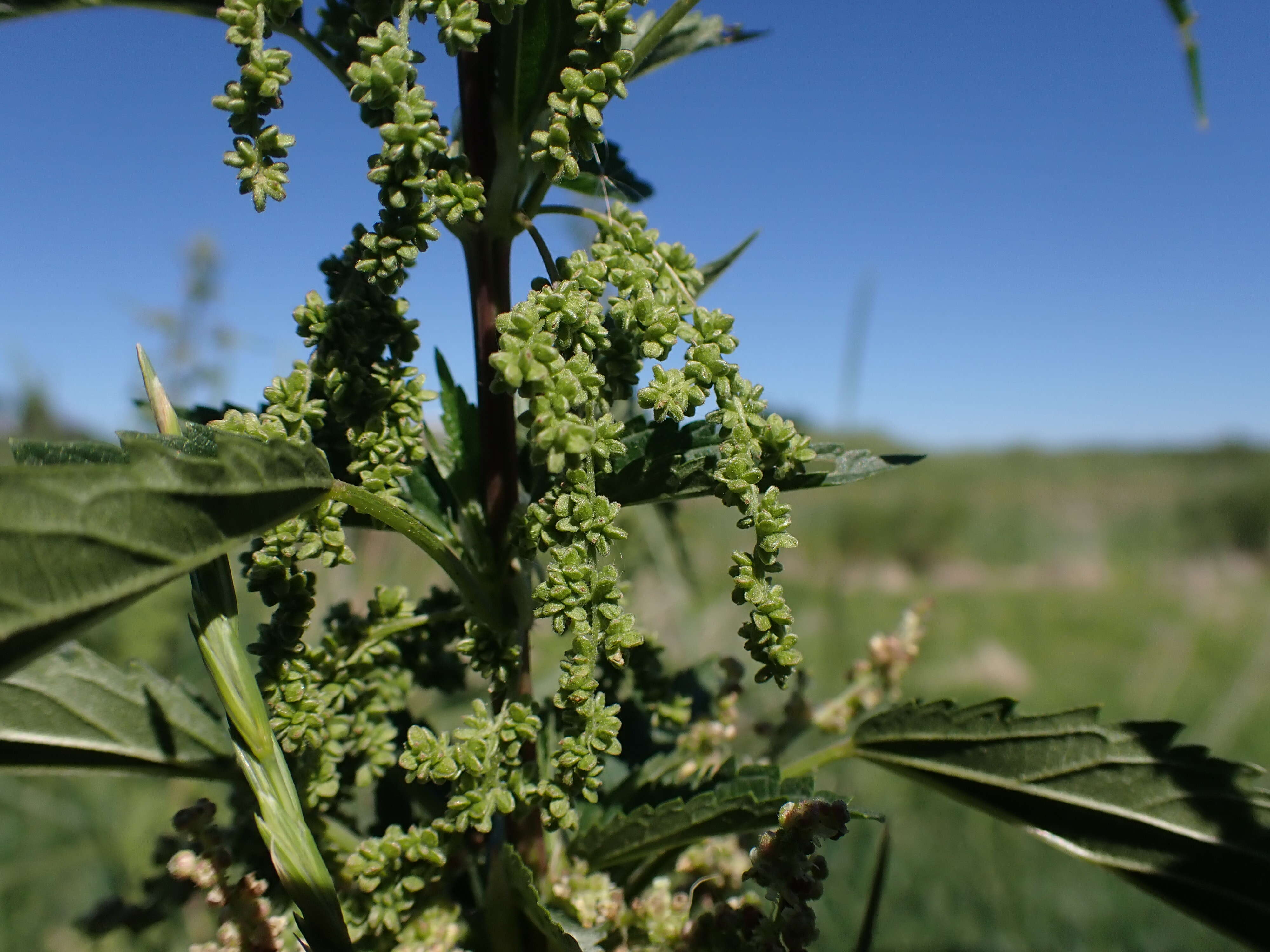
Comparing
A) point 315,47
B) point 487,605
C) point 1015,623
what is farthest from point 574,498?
point 1015,623

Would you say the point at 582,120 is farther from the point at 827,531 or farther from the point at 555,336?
the point at 827,531

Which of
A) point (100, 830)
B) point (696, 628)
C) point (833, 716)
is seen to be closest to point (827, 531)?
point (696, 628)

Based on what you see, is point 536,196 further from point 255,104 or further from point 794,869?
point 794,869

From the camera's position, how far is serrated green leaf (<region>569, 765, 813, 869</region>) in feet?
2.92

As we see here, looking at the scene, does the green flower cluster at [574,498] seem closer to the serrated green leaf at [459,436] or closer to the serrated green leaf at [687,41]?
the serrated green leaf at [459,436]

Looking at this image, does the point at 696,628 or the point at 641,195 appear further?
the point at 696,628

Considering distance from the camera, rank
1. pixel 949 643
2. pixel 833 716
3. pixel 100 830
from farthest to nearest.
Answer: pixel 949 643
pixel 100 830
pixel 833 716

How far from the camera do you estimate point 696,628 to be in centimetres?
439

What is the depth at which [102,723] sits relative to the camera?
42.0 inches

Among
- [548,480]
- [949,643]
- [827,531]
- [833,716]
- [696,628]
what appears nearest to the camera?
[548,480]

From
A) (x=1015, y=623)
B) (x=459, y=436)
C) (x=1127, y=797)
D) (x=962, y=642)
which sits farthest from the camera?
(x=1015, y=623)

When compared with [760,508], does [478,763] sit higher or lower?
lower

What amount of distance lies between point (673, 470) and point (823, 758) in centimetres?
49

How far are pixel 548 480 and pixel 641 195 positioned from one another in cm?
39
